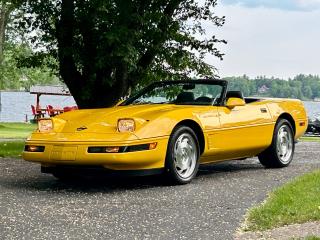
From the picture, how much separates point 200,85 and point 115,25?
11.8 feet

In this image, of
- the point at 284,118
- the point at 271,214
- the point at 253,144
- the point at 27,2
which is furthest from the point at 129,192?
the point at 27,2

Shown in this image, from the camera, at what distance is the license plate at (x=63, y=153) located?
7027 millimetres

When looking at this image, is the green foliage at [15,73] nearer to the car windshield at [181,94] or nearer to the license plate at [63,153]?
the car windshield at [181,94]

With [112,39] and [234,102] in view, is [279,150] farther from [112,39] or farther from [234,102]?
[112,39]

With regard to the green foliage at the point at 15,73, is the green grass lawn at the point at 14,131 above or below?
below

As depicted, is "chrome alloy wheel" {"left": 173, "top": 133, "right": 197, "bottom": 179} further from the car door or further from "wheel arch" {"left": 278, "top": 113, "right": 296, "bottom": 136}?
"wheel arch" {"left": 278, "top": 113, "right": 296, "bottom": 136}

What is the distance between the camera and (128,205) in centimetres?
624

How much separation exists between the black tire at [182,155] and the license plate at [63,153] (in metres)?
1.14

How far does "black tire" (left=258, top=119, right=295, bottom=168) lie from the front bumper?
8.76 ft

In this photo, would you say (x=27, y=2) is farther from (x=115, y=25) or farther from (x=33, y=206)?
(x=33, y=206)

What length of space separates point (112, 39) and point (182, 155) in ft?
14.2

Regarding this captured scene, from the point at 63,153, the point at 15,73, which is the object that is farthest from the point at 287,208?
the point at 15,73

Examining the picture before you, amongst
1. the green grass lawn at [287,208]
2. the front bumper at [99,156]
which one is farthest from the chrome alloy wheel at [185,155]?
the green grass lawn at [287,208]

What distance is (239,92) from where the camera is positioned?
8891 mm
